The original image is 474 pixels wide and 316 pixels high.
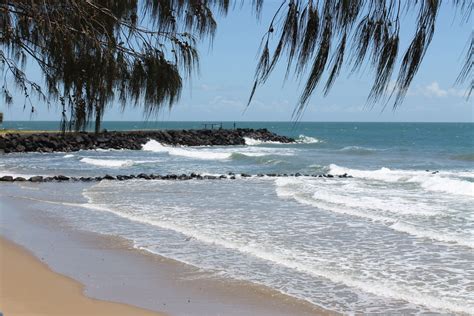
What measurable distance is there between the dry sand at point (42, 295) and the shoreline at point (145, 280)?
0.17 metres

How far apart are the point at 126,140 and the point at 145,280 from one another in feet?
140

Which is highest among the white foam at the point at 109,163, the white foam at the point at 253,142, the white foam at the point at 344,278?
the white foam at the point at 344,278

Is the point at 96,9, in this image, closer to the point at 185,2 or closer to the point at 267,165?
the point at 185,2

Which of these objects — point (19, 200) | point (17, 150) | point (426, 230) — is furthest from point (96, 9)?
point (17, 150)

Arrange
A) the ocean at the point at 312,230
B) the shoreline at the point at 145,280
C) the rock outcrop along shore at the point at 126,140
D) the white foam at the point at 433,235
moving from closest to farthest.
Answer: the shoreline at the point at 145,280 < the ocean at the point at 312,230 < the white foam at the point at 433,235 < the rock outcrop along shore at the point at 126,140

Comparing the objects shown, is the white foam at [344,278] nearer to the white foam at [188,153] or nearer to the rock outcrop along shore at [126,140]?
the rock outcrop along shore at [126,140]

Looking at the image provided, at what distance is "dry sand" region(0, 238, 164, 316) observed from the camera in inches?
263

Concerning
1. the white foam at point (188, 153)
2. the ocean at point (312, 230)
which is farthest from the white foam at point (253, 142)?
the ocean at point (312, 230)

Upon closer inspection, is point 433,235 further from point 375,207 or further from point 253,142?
point 253,142

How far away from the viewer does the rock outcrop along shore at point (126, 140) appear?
41631mm

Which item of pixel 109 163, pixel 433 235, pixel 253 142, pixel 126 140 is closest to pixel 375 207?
pixel 433 235

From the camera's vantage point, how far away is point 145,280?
26.6 ft

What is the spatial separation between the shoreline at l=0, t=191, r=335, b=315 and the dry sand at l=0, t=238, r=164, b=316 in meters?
0.17

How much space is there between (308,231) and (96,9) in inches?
384
